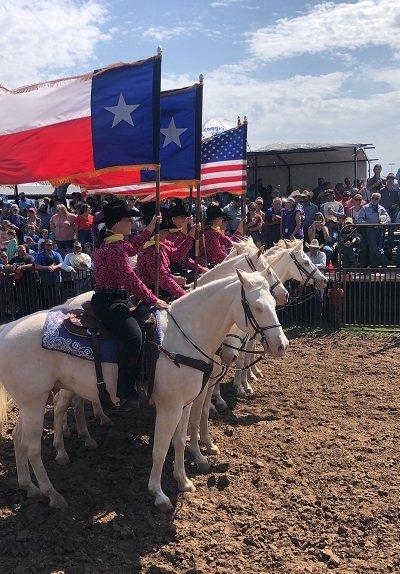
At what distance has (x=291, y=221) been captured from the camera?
14430mm

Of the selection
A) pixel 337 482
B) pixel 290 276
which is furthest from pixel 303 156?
pixel 337 482

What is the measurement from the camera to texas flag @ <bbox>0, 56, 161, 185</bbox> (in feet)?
22.1

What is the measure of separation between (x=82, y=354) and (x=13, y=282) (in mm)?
8152

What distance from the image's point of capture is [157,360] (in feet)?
18.1

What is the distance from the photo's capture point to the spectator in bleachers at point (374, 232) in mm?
13578

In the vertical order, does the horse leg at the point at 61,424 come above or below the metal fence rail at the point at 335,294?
below

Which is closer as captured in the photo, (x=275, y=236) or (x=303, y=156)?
(x=275, y=236)

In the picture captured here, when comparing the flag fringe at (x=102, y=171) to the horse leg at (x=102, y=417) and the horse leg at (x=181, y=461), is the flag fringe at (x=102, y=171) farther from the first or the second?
the horse leg at (x=102, y=417)

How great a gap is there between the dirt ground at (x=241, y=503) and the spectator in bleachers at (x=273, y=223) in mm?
6977

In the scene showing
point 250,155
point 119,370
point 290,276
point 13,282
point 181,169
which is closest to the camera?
point 119,370

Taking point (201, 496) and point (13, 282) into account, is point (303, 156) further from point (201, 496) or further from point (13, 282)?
point (201, 496)

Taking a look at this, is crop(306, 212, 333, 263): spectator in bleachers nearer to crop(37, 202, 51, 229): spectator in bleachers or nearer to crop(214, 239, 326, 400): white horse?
crop(214, 239, 326, 400): white horse

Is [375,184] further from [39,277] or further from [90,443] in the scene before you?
[90,443]

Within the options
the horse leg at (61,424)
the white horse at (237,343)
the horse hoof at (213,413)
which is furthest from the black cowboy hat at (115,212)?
the horse hoof at (213,413)
